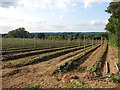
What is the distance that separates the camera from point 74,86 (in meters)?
6.11

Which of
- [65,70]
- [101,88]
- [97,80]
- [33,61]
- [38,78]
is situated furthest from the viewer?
[33,61]

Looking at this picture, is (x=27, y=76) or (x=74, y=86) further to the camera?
(x=27, y=76)

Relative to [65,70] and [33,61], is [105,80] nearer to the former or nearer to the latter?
[65,70]

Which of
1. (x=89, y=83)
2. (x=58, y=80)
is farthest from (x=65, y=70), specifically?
(x=89, y=83)

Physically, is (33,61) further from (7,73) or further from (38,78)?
(38,78)

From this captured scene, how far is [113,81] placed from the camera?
676 centimetres

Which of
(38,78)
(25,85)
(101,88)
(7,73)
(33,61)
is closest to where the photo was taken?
(101,88)

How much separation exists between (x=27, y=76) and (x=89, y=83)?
3.34m

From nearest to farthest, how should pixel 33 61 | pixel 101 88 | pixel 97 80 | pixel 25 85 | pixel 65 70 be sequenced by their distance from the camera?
pixel 101 88 → pixel 25 85 → pixel 97 80 → pixel 65 70 → pixel 33 61

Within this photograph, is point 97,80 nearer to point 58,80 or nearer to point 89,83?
point 89,83

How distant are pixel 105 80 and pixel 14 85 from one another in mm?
4258

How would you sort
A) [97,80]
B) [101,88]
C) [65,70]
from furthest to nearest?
[65,70] < [97,80] < [101,88]

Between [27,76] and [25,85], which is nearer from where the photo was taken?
[25,85]

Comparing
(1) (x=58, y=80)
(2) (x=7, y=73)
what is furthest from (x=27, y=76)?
(1) (x=58, y=80)
